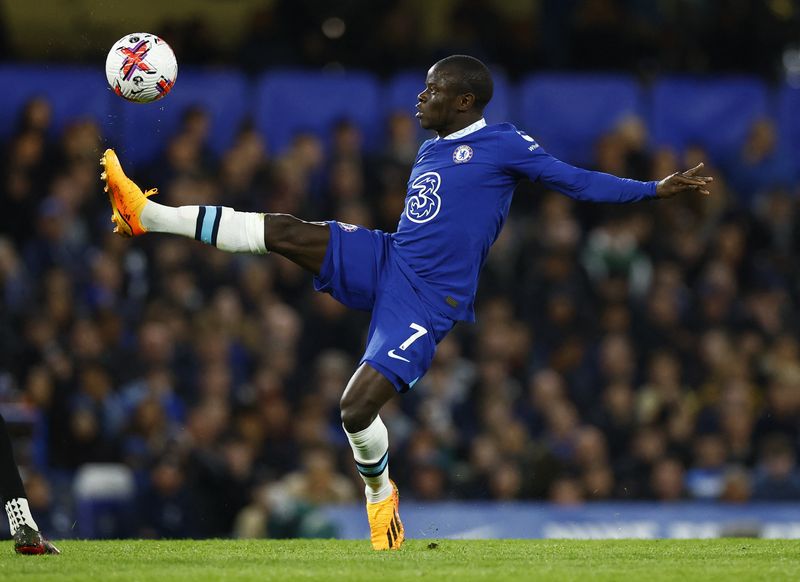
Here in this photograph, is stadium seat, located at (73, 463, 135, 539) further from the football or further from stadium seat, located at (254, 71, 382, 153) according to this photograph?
stadium seat, located at (254, 71, 382, 153)

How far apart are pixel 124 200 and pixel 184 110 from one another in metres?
6.35

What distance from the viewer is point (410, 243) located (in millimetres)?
7645

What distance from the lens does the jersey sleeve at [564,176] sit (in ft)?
23.9

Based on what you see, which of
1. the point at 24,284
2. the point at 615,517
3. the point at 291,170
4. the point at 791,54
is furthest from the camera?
the point at 791,54

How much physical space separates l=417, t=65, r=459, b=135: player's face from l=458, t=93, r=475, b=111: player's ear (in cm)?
2

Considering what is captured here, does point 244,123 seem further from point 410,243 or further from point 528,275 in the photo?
point 410,243

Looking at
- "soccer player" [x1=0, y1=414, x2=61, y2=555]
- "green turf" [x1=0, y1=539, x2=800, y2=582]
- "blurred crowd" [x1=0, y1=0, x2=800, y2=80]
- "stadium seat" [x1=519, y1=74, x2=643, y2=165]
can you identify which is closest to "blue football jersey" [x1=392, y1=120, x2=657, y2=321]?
"green turf" [x1=0, y1=539, x2=800, y2=582]

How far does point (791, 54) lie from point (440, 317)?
33.1ft

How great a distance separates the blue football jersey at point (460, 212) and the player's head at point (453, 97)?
0.19 metres

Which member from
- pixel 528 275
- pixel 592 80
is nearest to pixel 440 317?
pixel 528 275

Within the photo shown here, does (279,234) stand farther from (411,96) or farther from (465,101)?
(411,96)

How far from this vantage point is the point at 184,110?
1377 cm

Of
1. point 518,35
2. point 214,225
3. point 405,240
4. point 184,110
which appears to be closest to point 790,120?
point 518,35

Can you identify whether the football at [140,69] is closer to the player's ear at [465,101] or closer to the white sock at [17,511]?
the player's ear at [465,101]
